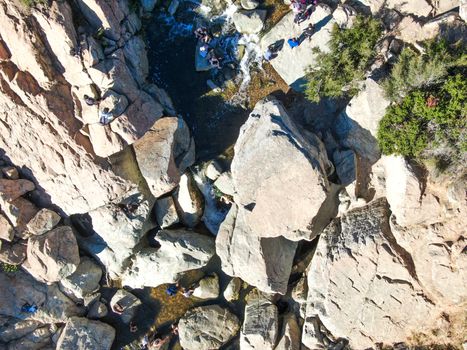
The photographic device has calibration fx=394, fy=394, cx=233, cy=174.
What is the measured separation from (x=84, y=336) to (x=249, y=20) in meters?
16.9

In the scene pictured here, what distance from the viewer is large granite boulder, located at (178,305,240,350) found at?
62.8 feet

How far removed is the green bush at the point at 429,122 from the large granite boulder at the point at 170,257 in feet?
30.1

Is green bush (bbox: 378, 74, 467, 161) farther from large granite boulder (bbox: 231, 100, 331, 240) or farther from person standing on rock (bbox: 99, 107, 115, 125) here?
person standing on rock (bbox: 99, 107, 115, 125)

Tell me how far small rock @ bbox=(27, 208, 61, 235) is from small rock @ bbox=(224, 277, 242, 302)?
8.82 meters

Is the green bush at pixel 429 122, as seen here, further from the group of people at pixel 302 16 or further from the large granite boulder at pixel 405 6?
the group of people at pixel 302 16

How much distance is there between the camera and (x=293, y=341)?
1831cm

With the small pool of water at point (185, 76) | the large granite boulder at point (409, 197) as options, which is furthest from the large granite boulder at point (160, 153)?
the large granite boulder at point (409, 197)

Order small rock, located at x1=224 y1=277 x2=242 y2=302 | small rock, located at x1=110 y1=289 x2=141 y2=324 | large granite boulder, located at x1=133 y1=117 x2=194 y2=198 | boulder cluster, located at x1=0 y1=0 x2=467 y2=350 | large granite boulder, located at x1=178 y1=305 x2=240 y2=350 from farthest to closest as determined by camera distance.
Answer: small rock, located at x1=110 y1=289 x2=141 y2=324, large granite boulder, located at x1=178 y1=305 x2=240 y2=350, small rock, located at x1=224 y1=277 x2=242 y2=302, large granite boulder, located at x1=133 y1=117 x2=194 y2=198, boulder cluster, located at x1=0 y1=0 x2=467 y2=350

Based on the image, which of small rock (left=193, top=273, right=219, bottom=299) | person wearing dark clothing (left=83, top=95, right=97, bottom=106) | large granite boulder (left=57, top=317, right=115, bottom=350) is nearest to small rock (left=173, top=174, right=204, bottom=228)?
small rock (left=193, top=273, right=219, bottom=299)

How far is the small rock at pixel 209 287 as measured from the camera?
19125 mm

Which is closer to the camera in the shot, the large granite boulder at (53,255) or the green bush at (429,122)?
the green bush at (429,122)

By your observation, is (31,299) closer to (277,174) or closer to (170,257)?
(170,257)

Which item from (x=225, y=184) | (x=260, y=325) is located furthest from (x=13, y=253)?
(x=260, y=325)

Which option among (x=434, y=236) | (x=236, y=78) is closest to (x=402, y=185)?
(x=434, y=236)
